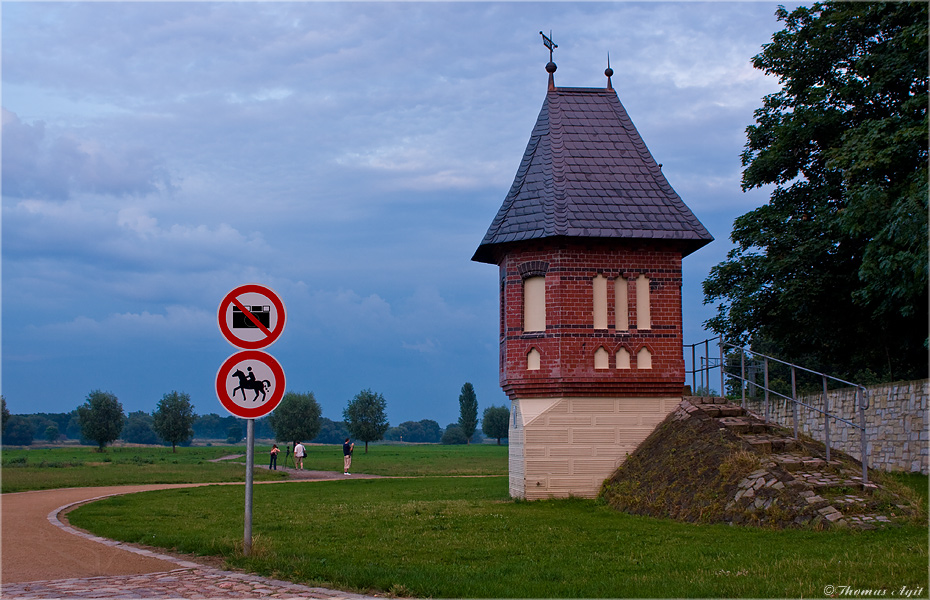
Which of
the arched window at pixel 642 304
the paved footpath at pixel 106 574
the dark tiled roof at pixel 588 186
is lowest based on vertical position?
the paved footpath at pixel 106 574

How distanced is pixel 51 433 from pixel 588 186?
462 feet

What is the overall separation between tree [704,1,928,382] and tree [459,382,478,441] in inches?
3871

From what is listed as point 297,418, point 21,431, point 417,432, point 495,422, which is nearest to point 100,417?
point 297,418

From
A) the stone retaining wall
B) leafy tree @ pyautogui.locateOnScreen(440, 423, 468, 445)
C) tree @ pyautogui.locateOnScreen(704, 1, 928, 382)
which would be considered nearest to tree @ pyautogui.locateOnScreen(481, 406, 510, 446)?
leafy tree @ pyautogui.locateOnScreen(440, 423, 468, 445)

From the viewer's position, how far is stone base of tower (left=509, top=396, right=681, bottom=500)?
16812 mm

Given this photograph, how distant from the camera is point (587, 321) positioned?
56.2 feet

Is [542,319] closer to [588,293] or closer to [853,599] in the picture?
[588,293]

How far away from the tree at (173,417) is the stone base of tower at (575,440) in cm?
7068

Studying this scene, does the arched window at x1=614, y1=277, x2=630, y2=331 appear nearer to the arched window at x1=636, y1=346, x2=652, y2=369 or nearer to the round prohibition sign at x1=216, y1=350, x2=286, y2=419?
the arched window at x1=636, y1=346, x2=652, y2=369

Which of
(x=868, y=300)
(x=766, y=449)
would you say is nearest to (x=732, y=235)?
(x=868, y=300)

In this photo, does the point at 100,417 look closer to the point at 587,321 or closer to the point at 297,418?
the point at 297,418

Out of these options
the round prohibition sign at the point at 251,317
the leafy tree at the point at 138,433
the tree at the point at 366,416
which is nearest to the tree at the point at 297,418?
the tree at the point at 366,416

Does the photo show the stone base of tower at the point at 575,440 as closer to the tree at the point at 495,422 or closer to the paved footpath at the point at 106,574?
the paved footpath at the point at 106,574

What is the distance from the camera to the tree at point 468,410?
4904 inches
